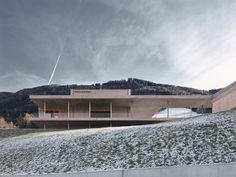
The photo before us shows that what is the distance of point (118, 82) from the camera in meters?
95.1

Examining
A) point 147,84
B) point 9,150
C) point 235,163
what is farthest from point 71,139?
point 147,84

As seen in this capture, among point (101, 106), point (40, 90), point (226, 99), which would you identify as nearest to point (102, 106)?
point (101, 106)

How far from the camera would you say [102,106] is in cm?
4831

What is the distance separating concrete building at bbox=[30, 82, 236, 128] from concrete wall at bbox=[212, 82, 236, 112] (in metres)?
3.55

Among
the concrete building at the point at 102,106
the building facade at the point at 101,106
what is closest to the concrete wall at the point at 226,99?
the concrete building at the point at 102,106

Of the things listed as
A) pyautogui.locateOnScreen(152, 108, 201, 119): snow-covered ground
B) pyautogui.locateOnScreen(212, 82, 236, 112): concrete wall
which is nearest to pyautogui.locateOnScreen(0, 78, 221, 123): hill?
pyautogui.locateOnScreen(152, 108, 201, 119): snow-covered ground

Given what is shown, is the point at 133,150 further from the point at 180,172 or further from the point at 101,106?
the point at 101,106

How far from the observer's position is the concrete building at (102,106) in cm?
4353

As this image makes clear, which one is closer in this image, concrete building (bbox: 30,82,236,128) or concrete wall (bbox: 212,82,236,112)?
concrete wall (bbox: 212,82,236,112)

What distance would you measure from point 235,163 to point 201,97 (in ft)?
102

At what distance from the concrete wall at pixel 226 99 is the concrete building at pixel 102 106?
11.6 ft

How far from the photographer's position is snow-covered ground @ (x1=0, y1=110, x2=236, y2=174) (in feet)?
50.2

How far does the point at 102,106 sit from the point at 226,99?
61.4 feet

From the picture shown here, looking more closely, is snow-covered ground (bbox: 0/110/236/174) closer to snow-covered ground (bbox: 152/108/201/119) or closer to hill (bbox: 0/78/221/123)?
snow-covered ground (bbox: 152/108/201/119)
